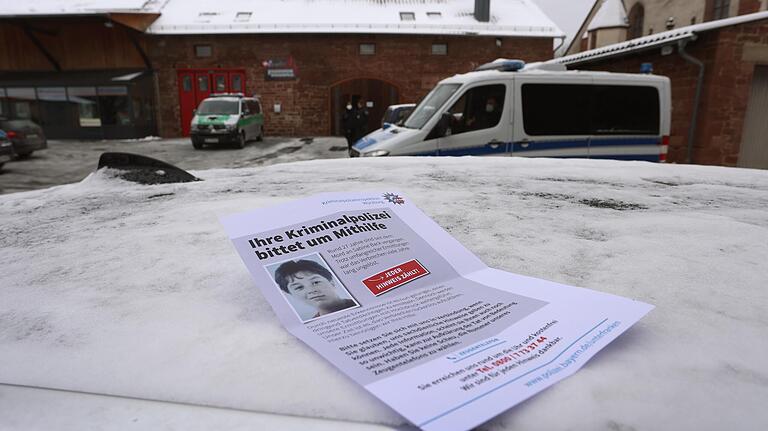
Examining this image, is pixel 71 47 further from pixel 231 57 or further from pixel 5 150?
pixel 5 150

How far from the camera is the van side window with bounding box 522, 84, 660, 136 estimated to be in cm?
518

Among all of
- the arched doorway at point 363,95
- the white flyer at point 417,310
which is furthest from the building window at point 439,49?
the white flyer at point 417,310

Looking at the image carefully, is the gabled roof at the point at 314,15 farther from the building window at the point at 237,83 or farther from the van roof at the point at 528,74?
the van roof at the point at 528,74

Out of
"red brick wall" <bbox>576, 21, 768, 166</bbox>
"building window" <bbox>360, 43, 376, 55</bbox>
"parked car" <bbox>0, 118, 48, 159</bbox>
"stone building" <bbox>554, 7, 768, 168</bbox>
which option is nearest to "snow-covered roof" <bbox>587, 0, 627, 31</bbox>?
"building window" <bbox>360, 43, 376, 55</bbox>

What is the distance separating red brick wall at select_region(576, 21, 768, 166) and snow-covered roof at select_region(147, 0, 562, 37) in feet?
30.3

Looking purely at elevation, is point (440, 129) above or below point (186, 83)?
below

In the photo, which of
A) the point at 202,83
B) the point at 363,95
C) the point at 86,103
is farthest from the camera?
the point at 363,95

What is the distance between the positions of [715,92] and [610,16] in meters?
16.7

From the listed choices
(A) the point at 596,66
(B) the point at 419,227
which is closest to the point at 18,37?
(A) the point at 596,66

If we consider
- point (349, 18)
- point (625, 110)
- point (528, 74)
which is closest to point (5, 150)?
point (528, 74)

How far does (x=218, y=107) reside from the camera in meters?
12.8

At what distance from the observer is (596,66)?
10.4m

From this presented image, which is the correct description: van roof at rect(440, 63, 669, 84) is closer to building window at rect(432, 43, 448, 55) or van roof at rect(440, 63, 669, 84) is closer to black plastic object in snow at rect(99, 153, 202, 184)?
black plastic object in snow at rect(99, 153, 202, 184)

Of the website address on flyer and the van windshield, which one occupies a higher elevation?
the van windshield
